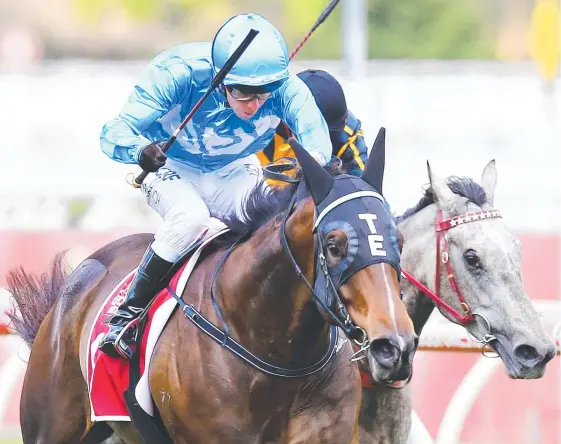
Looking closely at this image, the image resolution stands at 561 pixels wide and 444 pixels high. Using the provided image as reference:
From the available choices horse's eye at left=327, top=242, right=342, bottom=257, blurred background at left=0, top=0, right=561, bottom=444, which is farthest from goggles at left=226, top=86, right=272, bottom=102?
blurred background at left=0, top=0, right=561, bottom=444

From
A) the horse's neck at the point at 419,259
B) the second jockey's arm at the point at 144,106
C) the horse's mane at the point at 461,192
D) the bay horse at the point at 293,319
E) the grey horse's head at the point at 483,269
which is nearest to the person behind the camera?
the bay horse at the point at 293,319

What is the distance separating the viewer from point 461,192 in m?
5.32

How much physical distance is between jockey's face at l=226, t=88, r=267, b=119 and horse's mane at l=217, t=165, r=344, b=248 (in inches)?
10.8

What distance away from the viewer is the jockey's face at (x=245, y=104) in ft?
14.9

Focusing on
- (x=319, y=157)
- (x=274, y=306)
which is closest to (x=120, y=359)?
(x=274, y=306)

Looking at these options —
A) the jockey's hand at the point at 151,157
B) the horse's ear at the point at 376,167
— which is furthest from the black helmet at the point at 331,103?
the horse's ear at the point at 376,167

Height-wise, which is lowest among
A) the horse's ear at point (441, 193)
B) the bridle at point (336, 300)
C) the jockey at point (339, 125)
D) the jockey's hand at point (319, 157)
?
the bridle at point (336, 300)

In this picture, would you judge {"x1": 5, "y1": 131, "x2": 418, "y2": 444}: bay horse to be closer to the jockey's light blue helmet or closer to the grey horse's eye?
the jockey's light blue helmet

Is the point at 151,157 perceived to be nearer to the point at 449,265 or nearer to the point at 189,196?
the point at 189,196

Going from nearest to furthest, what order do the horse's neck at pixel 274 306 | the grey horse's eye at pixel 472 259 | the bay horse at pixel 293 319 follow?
the bay horse at pixel 293 319 → the horse's neck at pixel 274 306 → the grey horse's eye at pixel 472 259

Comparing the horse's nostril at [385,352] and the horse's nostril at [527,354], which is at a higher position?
the horse's nostril at [527,354]

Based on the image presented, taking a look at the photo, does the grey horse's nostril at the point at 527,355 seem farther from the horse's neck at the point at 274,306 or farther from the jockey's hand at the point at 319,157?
the jockey's hand at the point at 319,157

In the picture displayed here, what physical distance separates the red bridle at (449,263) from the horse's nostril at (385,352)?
145 cm

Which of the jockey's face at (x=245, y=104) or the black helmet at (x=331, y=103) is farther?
the black helmet at (x=331, y=103)
